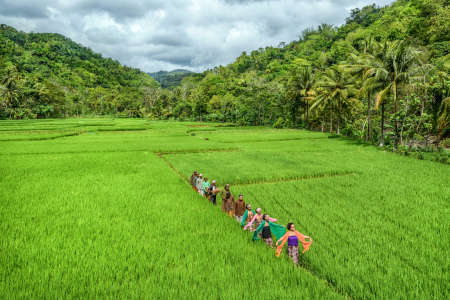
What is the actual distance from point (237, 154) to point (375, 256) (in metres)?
12.3

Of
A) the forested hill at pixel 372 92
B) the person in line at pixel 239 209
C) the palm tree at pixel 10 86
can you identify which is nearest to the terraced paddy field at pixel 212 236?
the person in line at pixel 239 209

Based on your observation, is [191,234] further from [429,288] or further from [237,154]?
[237,154]

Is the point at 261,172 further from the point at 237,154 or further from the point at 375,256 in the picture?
the point at 375,256

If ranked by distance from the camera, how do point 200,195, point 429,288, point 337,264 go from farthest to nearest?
point 200,195 < point 337,264 < point 429,288

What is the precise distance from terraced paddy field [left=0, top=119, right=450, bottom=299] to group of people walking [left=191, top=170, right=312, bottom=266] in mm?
241

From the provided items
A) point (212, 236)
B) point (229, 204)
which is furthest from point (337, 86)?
point (212, 236)

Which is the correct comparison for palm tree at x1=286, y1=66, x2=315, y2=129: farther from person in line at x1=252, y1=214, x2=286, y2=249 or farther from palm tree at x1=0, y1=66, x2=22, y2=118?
palm tree at x1=0, y1=66, x2=22, y2=118

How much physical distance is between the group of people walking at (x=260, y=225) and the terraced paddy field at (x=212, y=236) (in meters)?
0.24

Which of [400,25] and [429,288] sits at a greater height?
[400,25]

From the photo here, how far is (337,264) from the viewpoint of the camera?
13.7ft

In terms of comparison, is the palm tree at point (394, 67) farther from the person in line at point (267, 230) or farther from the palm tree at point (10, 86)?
the palm tree at point (10, 86)

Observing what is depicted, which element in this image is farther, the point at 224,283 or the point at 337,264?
the point at 337,264

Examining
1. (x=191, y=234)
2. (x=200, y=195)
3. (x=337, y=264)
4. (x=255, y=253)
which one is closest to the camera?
(x=337, y=264)

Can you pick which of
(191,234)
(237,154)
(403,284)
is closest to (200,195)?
(191,234)
